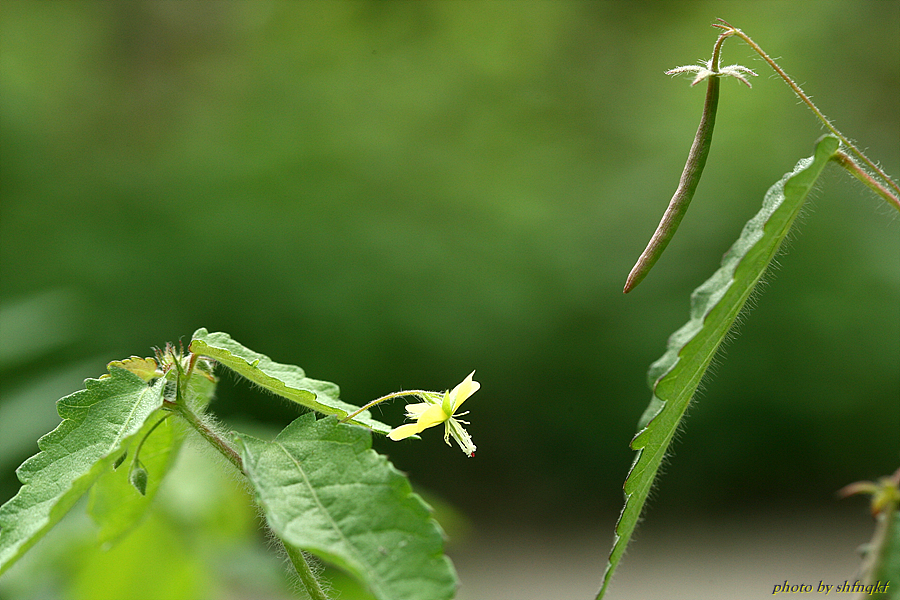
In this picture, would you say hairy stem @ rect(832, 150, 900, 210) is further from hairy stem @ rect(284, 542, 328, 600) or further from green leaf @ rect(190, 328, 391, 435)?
hairy stem @ rect(284, 542, 328, 600)

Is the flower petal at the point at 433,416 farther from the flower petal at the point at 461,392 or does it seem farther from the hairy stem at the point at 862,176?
the hairy stem at the point at 862,176

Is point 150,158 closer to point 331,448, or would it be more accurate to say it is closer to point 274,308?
point 274,308

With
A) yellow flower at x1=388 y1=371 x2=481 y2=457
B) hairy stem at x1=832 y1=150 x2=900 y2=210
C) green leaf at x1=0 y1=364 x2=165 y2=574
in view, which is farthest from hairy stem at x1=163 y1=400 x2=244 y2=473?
hairy stem at x1=832 y1=150 x2=900 y2=210

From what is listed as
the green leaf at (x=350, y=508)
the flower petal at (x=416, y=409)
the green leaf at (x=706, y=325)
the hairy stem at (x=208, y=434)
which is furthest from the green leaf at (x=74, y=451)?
the green leaf at (x=706, y=325)

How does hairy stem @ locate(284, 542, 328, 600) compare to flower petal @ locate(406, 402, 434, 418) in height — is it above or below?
below

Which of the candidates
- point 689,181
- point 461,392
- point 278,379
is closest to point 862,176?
point 689,181

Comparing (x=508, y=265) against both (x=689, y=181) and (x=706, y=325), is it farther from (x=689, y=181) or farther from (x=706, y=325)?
(x=706, y=325)
